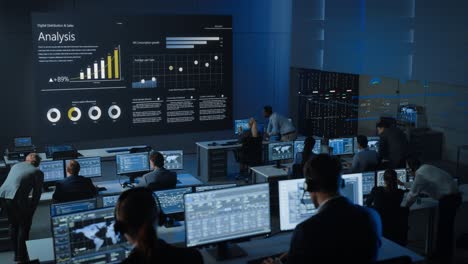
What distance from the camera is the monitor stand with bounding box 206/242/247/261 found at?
3678 mm

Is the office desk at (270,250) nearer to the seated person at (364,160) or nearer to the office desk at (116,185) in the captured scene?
the office desk at (116,185)

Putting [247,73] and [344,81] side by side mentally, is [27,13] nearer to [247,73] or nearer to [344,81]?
[247,73]

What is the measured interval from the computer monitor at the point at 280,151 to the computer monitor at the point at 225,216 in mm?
4697

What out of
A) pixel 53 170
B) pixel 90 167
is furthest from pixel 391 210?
pixel 53 170

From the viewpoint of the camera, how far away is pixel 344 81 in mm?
12289

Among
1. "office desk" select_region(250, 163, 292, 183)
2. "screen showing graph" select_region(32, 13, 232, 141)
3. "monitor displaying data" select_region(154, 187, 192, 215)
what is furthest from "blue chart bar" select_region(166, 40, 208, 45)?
"monitor displaying data" select_region(154, 187, 192, 215)

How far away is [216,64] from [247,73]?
3.36 ft

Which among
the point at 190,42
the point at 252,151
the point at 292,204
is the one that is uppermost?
the point at 190,42

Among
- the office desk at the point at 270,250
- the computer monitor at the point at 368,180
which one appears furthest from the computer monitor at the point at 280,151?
the office desk at the point at 270,250

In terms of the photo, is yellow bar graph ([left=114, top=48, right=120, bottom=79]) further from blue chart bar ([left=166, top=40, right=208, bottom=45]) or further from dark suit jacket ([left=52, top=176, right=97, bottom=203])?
dark suit jacket ([left=52, top=176, right=97, bottom=203])

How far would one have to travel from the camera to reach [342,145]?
8.85 m

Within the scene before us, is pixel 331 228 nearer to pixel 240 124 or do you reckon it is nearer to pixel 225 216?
pixel 225 216

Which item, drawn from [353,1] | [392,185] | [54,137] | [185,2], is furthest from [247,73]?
[392,185]

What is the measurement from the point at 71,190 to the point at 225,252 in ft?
9.35
